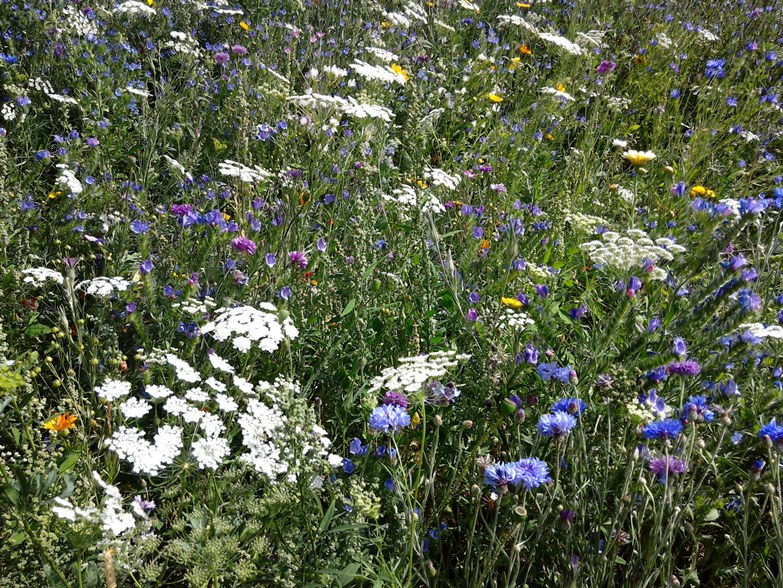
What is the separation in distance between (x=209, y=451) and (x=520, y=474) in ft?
2.20

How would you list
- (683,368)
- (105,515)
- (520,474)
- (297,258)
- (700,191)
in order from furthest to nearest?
(700,191) < (297,258) < (683,368) < (520,474) < (105,515)

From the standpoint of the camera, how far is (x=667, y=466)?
133 centimetres

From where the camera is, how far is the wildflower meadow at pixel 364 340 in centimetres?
152

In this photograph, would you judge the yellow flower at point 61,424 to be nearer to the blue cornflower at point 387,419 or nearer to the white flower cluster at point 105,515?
the white flower cluster at point 105,515

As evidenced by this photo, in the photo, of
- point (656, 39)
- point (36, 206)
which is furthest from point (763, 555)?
point (656, 39)

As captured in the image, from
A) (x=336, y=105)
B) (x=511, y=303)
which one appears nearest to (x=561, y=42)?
(x=336, y=105)

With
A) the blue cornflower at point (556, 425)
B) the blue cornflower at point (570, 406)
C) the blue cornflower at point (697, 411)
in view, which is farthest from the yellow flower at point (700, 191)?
the blue cornflower at point (556, 425)

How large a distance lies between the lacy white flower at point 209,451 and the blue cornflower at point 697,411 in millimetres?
1013

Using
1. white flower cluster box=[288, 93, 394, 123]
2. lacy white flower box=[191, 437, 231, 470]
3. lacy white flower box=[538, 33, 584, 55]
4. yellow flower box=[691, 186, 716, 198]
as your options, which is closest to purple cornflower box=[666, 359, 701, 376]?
lacy white flower box=[191, 437, 231, 470]

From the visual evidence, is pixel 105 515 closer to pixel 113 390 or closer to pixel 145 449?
pixel 145 449

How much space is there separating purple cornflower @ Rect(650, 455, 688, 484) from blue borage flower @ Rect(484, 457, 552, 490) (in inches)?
9.4

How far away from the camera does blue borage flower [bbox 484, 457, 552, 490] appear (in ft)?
4.59

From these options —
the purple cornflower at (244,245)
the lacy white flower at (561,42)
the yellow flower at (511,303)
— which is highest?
the lacy white flower at (561,42)

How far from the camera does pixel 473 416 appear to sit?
6.31 feet
